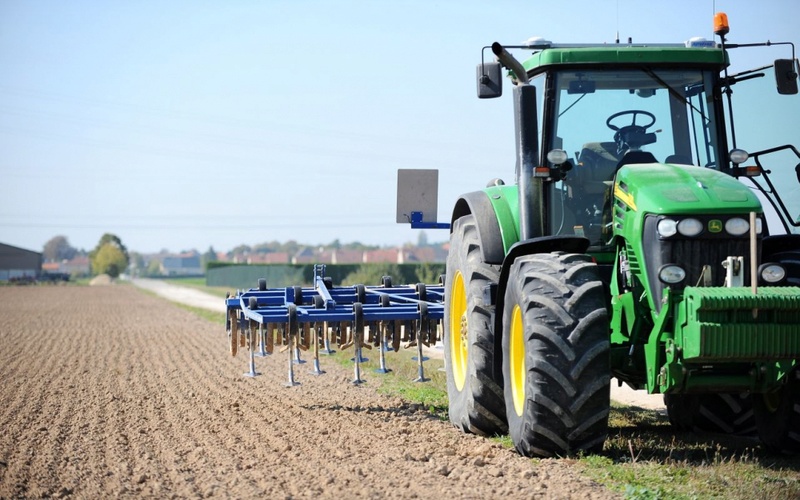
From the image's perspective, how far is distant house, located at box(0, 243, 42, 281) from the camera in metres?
118

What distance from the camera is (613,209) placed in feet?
21.9

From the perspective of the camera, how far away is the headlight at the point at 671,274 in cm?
591

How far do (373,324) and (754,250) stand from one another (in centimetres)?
556

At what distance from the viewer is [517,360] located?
6.65 meters

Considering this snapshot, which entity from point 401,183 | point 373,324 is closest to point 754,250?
point 373,324

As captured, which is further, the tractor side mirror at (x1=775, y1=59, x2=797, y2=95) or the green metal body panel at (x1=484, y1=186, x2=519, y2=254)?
the green metal body panel at (x1=484, y1=186, x2=519, y2=254)

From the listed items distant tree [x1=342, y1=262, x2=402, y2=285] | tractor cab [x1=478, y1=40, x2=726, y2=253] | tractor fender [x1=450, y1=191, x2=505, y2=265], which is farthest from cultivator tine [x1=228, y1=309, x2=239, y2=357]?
distant tree [x1=342, y1=262, x2=402, y2=285]

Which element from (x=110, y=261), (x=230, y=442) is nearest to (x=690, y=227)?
(x=230, y=442)

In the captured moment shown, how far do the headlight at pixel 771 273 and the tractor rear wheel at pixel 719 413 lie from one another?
171 cm

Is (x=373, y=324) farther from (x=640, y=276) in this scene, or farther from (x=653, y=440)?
(x=640, y=276)

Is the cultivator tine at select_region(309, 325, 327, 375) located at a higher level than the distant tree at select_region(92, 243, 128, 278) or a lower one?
lower

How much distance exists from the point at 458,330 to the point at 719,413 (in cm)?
220

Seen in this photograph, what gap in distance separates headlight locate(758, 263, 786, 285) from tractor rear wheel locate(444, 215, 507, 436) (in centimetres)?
196

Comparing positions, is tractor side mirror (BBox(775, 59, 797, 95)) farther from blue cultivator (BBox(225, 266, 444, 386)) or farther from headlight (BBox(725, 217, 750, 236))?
blue cultivator (BBox(225, 266, 444, 386))
